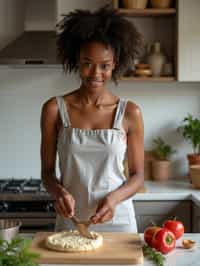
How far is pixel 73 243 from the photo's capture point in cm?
182

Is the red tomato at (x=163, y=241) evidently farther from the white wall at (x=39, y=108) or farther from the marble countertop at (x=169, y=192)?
the white wall at (x=39, y=108)

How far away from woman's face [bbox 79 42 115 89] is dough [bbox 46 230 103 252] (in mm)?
550

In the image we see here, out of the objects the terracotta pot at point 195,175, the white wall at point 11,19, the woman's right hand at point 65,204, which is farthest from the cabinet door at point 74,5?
the woman's right hand at point 65,204

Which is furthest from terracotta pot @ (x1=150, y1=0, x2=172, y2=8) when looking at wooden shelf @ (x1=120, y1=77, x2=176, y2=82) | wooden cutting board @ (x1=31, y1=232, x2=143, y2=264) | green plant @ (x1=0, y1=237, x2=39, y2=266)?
green plant @ (x1=0, y1=237, x2=39, y2=266)

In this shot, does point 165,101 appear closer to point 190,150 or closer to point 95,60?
point 190,150

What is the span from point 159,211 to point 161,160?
544 millimetres

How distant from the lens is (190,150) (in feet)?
11.9

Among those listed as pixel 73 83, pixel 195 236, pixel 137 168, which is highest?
pixel 73 83

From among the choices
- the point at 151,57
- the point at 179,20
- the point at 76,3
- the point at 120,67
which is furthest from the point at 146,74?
the point at 120,67

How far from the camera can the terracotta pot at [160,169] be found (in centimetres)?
351

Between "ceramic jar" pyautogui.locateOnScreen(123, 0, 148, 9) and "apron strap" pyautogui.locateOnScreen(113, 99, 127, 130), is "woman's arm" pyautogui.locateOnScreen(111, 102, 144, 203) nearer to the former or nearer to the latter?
"apron strap" pyautogui.locateOnScreen(113, 99, 127, 130)

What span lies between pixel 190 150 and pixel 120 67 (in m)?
1.63

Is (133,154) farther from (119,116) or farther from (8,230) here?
(8,230)

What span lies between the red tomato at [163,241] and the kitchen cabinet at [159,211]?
122 centimetres
